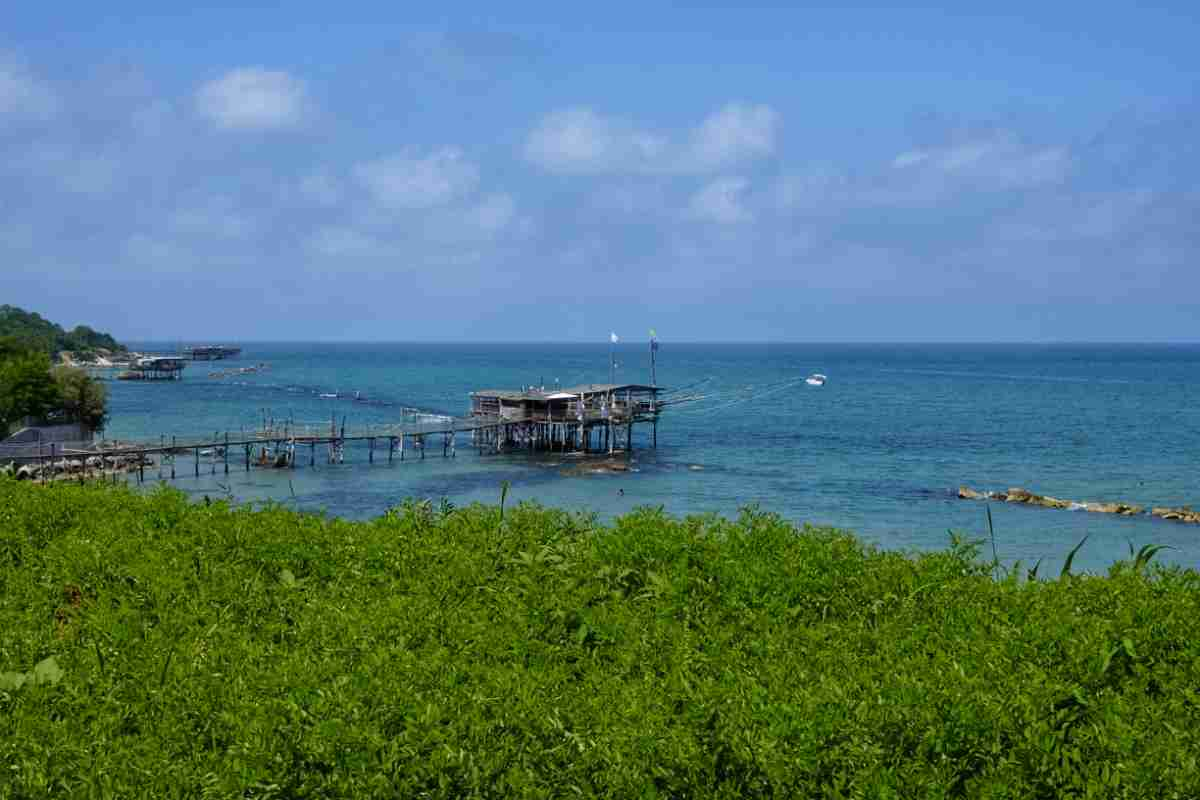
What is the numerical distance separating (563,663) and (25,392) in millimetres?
48938

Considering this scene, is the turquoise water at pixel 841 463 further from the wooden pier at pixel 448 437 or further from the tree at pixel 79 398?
the tree at pixel 79 398

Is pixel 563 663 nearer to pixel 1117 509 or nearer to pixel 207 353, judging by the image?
pixel 1117 509

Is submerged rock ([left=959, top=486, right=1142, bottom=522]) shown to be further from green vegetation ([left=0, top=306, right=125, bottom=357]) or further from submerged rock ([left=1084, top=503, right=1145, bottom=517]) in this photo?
green vegetation ([left=0, top=306, right=125, bottom=357])

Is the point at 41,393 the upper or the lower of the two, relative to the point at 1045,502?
upper

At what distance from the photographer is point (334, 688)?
5.14 metres

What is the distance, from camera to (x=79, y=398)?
51.7 m

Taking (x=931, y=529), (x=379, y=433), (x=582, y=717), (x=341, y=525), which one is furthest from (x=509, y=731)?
(x=379, y=433)

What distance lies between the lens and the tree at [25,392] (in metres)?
47.0

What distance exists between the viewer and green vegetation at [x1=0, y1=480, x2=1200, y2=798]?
4.57m

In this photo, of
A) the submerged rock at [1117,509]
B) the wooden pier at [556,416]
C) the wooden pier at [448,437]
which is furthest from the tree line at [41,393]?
the submerged rock at [1117,509]

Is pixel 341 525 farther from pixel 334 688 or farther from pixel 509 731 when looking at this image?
pixel 509 731

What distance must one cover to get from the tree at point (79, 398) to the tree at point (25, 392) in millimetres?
881

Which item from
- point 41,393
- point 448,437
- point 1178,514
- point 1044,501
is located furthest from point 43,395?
point 1178,514

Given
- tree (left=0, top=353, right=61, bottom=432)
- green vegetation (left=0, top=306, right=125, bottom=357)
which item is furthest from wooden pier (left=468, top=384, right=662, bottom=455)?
green vegetation (left=0, top=306, right=125, bottom=357)
